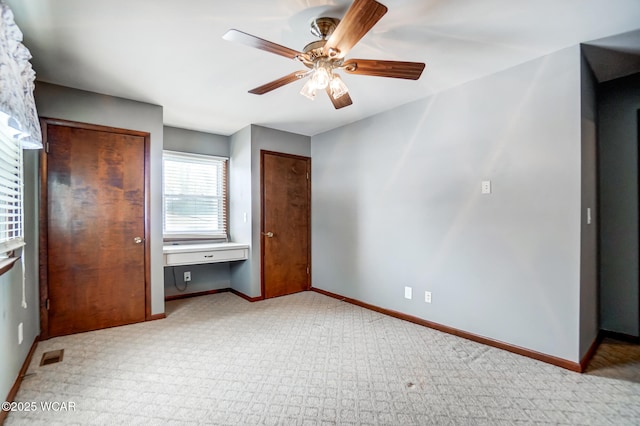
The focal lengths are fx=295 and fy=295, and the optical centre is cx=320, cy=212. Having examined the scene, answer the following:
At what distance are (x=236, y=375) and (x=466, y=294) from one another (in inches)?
81.0

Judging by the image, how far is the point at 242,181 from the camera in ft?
13.4

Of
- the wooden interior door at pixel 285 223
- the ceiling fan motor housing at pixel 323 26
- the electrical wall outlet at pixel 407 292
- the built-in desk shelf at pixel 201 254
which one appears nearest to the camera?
the ceiling fan motor housing at pixel 323 26

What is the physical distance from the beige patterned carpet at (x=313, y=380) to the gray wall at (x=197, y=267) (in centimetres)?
105

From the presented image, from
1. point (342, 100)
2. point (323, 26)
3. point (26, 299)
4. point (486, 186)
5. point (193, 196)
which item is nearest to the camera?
point (323, 26)

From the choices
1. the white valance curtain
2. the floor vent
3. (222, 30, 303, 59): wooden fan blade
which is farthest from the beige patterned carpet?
(222, 30, 303, 59): wooden fan blade

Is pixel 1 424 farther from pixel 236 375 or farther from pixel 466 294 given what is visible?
pixel 466 294

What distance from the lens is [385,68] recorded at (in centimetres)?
185

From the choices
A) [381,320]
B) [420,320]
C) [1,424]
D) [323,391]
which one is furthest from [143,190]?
[420,320]

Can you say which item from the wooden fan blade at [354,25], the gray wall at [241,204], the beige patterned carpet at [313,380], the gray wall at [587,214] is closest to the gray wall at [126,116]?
the beige patterned carpet at [313,380]

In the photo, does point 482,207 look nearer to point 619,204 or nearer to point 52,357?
point 619,204

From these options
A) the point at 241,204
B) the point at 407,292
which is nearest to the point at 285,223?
the point at 241,204

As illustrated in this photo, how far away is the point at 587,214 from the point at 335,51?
87.8 inches

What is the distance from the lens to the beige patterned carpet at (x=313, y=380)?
5.47 feet

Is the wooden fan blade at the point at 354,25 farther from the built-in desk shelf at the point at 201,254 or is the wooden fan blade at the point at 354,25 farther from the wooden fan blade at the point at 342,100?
the built-in desk shelf at the point at 201,254
